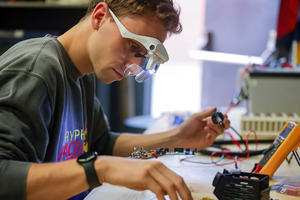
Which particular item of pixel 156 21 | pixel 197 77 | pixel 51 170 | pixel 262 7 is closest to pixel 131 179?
pixel 51 170

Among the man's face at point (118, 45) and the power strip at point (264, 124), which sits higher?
the man's face at point (118, 45)

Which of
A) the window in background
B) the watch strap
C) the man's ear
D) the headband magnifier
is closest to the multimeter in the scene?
the headband magnifier

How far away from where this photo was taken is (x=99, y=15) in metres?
1.19

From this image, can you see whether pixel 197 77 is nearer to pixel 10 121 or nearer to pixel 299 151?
pixel 299 151

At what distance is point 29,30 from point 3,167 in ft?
9.19

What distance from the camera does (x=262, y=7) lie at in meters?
3.72

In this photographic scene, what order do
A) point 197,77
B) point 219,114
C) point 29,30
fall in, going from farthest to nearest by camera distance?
point 197,77 < point 29,30 < point 219,114

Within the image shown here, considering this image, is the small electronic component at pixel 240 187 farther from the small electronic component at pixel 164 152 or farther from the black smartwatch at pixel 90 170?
the black smartwatch at pixel 90 170

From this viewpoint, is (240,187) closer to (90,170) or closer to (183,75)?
(90,170)

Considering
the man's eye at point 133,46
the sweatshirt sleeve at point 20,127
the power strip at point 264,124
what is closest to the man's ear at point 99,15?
the man's eye at point 133,46

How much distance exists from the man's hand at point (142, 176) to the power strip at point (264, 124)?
3.10ft

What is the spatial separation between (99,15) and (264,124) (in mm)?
955

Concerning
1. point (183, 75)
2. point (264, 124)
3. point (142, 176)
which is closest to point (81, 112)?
point (142, 176)

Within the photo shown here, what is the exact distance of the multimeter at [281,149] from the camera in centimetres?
112
